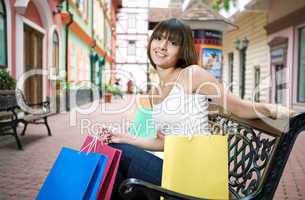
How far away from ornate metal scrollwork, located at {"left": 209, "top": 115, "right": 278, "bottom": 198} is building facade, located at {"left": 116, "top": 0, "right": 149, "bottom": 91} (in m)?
43.0

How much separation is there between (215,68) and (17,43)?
484cm

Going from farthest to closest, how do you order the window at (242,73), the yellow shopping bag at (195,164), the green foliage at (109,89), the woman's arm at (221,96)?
the green foliage at (109,89)
the window at (242,73)
the woman's arm at (221,96)
the yellow shopping bag at (195,164)

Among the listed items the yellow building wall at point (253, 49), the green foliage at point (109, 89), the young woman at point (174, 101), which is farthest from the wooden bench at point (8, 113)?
the green foliage at point (109, 89)

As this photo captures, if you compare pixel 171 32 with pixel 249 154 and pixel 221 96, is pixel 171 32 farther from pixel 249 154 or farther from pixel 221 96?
pixel 249 154

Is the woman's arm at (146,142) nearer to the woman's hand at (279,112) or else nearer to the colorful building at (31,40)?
the woman's hand at (279,112)

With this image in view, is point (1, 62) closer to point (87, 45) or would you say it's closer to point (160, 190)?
point (160, 190)

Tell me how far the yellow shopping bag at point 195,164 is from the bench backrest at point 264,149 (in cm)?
14

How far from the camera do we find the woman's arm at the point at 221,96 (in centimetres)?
164

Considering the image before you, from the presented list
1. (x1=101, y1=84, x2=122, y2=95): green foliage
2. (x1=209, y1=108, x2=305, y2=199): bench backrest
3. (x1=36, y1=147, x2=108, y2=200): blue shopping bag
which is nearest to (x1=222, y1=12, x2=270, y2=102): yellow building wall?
(x1=101, y1=84, x2=122, y2=95): green foliage

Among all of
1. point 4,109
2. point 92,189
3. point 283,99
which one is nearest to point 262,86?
point 283,99

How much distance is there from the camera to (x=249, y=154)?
5.76 ft

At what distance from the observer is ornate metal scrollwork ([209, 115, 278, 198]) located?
5.13 ft

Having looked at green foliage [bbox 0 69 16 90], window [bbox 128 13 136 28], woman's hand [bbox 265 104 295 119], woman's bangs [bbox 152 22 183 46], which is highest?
window [bbox 128 13 136 28]

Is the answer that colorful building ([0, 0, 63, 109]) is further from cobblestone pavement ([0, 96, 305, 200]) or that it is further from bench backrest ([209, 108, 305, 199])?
bench backrest ([209, 108, 305, 199])
